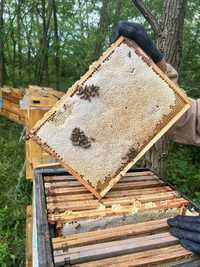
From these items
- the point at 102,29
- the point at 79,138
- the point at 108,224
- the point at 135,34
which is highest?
the point at 102,29

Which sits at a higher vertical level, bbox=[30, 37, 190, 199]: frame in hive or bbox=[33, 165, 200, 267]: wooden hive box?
bbox=[30, 37, 190, 199]: frame in hive

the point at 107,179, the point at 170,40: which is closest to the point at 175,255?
the point at 107,179

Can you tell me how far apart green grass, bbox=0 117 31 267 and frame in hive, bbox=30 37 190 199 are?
221 centimetres

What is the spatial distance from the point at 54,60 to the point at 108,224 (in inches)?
417

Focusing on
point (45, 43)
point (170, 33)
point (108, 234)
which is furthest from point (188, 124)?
point (45, 43)

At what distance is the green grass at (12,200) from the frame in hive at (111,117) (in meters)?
2.21

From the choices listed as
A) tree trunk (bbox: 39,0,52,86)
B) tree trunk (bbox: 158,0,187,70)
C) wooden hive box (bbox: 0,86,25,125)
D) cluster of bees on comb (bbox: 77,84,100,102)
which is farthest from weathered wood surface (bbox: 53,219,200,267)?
tree trunk (bbox: 39,0,52,86)

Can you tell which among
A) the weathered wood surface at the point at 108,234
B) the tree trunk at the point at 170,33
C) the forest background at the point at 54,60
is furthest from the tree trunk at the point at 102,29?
the weathered wood surface at the point at 108,234

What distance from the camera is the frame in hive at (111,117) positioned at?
1964mm

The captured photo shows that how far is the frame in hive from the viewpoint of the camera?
1.96 meters

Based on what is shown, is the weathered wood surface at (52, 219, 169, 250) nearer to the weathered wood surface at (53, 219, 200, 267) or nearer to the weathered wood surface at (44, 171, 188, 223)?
the weathered wood surface at (53, 219, 200, 267)

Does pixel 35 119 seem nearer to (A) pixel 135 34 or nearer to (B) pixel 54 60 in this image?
(A) pixel 135 34

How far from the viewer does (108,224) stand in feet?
5.96

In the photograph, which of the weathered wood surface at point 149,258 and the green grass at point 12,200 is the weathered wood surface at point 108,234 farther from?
the green grass at point 12,200
